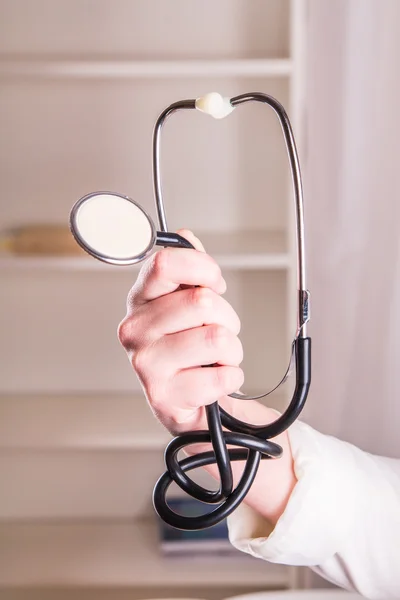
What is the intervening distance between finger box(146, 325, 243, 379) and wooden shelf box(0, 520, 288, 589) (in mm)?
1250

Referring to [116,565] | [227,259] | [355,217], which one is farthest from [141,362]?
[116,565]

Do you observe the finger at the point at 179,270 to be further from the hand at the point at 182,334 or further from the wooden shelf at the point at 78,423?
the wooden shelf at the point at 78,423

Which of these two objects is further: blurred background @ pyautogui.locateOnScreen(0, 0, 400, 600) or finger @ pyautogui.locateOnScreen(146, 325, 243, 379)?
blurred background @ pyautogui.locateOnScreen(0, 0, 400, 600)

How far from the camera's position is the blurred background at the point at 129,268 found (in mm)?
1328

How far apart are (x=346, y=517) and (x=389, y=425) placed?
0.41 meters

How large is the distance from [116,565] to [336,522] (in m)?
1.09

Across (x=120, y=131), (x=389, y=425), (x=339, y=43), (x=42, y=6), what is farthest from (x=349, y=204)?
(x=42, y=6)

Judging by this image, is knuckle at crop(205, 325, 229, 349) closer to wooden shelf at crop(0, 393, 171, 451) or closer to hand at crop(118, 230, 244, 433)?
hand at crop(118, 230, 244, 433)

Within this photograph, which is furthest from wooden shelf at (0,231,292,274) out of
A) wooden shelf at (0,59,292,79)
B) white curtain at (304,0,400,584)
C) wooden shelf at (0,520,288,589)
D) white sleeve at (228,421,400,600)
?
wooden shelf at (0,520,288,589)

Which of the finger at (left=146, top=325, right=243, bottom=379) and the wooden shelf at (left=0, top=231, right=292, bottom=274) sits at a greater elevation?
the wooden shelf at (left=0, top=231, right=292, bottom=274)

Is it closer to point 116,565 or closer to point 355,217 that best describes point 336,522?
point 355,217

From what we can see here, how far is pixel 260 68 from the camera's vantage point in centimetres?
144

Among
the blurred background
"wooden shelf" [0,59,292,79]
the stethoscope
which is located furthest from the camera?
"wooden shelf" [0,59,292,79]

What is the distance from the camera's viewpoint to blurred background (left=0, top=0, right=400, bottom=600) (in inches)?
52.3
